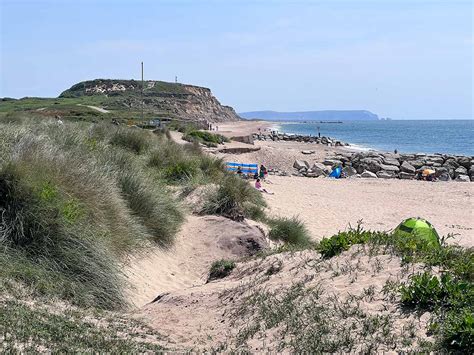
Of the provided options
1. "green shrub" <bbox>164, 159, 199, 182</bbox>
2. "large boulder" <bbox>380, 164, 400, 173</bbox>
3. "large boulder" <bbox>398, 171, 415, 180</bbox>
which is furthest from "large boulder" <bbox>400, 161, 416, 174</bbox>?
"green shrub" <bbox>164, 159, 199, 182</bbox>

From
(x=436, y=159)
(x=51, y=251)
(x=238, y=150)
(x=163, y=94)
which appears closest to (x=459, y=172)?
(x=436, y=159)

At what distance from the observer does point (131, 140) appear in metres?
17.0

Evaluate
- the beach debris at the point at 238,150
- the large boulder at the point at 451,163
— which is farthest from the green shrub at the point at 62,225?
the large boulder at the point at 451,163

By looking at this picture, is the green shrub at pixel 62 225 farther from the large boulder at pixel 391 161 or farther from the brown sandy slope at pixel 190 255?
the large boulder at pixel 391 161

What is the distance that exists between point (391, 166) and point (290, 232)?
74.3ft

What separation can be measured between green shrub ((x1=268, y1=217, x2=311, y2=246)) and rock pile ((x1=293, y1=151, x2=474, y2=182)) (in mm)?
16819

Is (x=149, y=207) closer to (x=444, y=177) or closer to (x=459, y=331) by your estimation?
(x=459, y=331)

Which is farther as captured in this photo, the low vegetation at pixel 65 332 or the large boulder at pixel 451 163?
the large boulder at pixel 451 163

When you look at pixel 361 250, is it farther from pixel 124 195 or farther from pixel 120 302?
pixel 124 195

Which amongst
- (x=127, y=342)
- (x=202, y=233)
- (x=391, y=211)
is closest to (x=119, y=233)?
(x=202, y=233)

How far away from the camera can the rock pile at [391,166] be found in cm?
2994

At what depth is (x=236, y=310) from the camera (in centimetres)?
604

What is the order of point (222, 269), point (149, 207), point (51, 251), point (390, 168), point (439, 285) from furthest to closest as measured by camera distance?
point (390, 168) < point (149, 207) < point (222, 269) < point (51, 251) < point (439, 285)

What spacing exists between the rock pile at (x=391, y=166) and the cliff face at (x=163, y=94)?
58.3m
